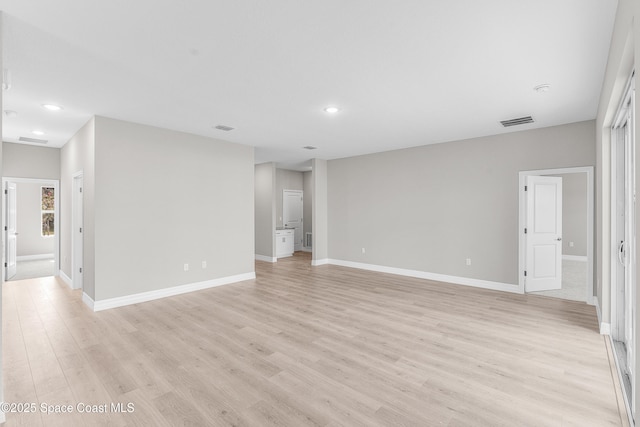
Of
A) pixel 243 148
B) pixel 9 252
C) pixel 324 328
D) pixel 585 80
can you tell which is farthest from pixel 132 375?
pixel 9 252

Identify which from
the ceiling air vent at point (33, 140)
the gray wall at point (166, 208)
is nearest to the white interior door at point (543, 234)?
the gray wall at point (166, 208)

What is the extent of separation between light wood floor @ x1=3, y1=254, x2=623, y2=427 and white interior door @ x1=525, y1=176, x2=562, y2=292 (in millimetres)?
587

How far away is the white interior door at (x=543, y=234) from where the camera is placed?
507cm

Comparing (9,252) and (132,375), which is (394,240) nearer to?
(132,375)

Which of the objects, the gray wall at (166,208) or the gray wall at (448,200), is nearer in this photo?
the gray wall at (166,208)

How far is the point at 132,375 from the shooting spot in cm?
258

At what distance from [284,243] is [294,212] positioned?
1343 millimetres

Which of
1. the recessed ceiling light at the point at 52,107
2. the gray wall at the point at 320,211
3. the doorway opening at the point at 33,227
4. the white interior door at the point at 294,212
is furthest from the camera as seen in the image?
the white interior door at the point at 294,212

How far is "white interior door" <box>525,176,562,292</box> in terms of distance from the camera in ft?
16.6

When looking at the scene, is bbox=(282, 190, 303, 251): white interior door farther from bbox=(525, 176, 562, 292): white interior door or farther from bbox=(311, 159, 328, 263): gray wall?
bbox=(525, 176, 562, 292): white interior door

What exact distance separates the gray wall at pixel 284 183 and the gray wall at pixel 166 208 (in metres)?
3.20

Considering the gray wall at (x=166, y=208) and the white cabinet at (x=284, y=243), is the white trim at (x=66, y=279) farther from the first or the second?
the white cabinet at (x=284, y=243)

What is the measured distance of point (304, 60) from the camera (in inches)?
107

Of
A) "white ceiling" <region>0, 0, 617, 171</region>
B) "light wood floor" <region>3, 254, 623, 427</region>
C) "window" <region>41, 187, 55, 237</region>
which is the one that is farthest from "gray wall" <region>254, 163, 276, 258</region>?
"window" <region>41, 187, 55, 237</region>
